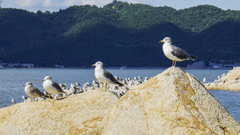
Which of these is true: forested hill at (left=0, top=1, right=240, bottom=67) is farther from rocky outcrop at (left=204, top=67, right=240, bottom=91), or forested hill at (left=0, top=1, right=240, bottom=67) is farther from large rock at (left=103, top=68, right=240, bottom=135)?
large rock at (left=103, top=68, right=240, bottom=135)

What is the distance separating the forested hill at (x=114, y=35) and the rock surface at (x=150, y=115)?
511 ft

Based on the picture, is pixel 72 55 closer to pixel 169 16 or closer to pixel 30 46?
pixel 30 46

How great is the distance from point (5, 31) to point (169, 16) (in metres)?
93.7

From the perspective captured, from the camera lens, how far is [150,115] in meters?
8.20

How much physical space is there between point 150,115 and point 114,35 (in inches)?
6813

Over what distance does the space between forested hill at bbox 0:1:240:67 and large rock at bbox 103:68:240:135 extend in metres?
157

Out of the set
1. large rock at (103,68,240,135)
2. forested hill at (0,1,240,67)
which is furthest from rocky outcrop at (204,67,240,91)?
forested hill at (0,1,240,67)

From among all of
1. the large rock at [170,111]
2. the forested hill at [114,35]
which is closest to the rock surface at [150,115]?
the large rock at [170,111]

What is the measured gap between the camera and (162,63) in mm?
168125

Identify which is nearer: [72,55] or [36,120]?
[36,120]

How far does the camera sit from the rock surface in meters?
7.86

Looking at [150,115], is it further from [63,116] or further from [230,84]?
[230,84]

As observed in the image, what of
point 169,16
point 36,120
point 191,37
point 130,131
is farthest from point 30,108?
point 169,16

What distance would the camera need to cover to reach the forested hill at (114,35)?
547ft
